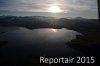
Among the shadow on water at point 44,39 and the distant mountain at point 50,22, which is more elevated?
the distant mountain at point 50,22

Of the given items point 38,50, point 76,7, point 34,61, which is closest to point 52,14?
point 76,7

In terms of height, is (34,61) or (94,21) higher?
(94,21)

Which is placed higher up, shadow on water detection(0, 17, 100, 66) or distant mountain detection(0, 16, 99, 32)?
distant mountain detection(0, 16, 99, 32)

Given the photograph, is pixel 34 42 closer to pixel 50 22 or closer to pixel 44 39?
pixel 44 39

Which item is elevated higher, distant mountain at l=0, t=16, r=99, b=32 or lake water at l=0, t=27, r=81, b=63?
distant mountain at l=0, t=16, r=99, b=32

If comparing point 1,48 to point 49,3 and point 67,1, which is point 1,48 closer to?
point 49,3

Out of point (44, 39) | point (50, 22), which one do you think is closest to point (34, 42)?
point (44, 39)

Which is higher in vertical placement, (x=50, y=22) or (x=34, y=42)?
(x=50, y=22)

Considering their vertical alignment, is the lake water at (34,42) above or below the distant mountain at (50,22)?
below
